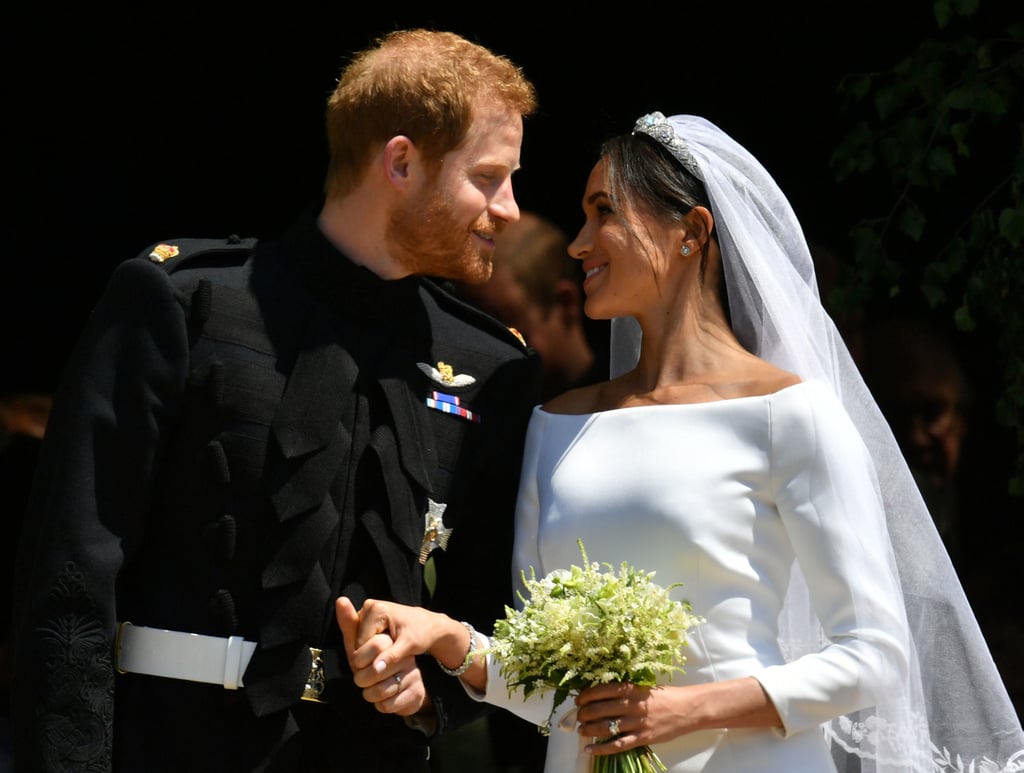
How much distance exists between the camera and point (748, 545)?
2.76 meters

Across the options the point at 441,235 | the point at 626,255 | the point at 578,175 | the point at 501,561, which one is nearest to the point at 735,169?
the point at 626,255

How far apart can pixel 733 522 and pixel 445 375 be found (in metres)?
0.65

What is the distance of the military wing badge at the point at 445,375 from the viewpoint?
2989 mm

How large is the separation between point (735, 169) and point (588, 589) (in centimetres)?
100

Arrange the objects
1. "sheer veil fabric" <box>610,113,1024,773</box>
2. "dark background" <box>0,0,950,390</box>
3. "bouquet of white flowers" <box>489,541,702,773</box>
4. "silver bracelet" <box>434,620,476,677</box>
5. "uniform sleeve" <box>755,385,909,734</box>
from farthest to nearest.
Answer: "dark background" <box>0,0,950,390</box> → "sheer veil fabric" <box>610,113,1024,773</box> → "silver bracelet" <box>434,620,476,677</box> → "uniform sleeve" <box>755,385,909,734</box> → "bouquet of white flowers" <box>489,541,702,773</box>

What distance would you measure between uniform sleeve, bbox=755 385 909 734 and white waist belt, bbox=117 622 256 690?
91 cm

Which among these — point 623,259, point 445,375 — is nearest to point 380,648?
point 445,375

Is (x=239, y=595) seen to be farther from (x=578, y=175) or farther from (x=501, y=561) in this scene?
(x=578, y=175)

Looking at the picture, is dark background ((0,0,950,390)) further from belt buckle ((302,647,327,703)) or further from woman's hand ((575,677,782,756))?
woman's hand ((575,677,782,756))

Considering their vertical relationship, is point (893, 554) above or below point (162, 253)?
below

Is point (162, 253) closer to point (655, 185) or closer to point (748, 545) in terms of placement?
point (655, 185)

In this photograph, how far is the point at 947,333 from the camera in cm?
450

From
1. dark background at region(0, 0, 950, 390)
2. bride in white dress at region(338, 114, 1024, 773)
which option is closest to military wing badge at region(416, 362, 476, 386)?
bride in white dress at region(338, 114, 1024, 773)

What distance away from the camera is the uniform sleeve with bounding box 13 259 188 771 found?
2.53 metres
